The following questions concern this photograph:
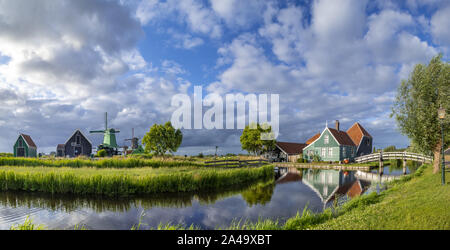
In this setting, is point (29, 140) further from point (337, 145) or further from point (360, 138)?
point (360, 138)

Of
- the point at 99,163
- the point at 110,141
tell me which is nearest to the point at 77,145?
the point at 110,141

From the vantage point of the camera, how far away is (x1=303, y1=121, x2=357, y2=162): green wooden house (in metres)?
38.3

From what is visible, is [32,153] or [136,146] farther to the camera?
[136,146]

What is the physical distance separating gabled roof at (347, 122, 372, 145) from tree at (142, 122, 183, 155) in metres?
35.9

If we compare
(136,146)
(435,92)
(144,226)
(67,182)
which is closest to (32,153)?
(136,146)

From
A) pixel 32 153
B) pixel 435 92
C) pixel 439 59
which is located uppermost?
pixel 439 59

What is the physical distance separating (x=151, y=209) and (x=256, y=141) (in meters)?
34.4

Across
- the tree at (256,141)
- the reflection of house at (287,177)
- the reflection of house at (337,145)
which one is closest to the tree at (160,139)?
the tree at (256,141)

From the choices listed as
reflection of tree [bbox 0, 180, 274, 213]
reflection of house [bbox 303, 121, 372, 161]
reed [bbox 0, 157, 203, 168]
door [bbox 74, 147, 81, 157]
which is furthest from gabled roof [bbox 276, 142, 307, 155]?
door [bbox 74, 147, 81, 157]

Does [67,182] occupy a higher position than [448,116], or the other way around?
[448,116]

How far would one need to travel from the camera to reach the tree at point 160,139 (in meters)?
41.6
